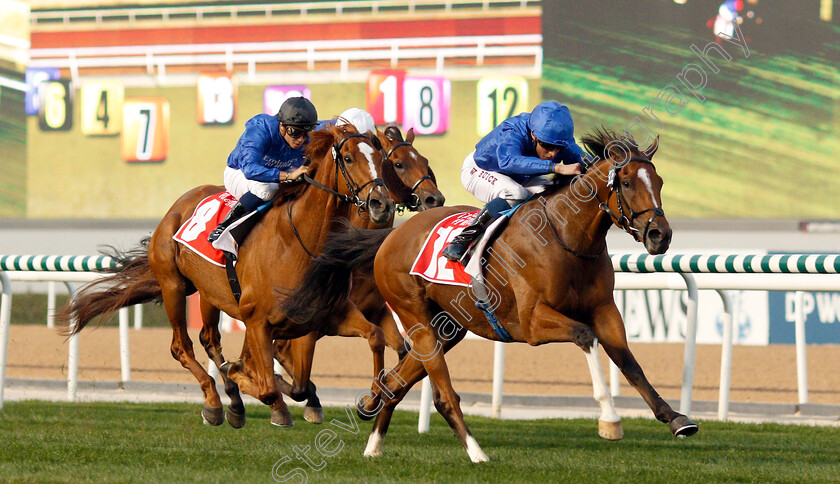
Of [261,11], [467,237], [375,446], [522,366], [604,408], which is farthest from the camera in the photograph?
[261,11]

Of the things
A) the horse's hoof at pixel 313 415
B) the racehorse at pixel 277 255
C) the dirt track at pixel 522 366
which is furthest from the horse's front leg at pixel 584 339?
the dirt track at pixel 522 366

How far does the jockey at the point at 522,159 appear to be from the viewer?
492 cm

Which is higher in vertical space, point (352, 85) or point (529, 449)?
point (352, 85)

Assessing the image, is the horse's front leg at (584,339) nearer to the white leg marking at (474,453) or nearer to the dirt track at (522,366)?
the white leg marking at (474,453)

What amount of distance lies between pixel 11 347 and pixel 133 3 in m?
10.5

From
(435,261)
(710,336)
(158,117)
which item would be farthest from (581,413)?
(158,117)

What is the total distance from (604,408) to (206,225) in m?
2.47

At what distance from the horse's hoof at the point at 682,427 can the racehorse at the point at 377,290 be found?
1.62m

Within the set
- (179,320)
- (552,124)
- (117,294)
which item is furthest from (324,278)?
(117,294)

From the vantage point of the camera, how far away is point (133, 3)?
20.7 m

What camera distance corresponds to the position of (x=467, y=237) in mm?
4941

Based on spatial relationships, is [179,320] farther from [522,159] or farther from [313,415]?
[522,159]

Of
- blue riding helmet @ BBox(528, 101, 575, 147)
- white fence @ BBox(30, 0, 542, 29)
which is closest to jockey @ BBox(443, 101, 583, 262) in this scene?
blue riding helmet @ BBox(528, 101, 575, 147)

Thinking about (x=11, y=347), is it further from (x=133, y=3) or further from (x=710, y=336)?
(x=133, y=3)
